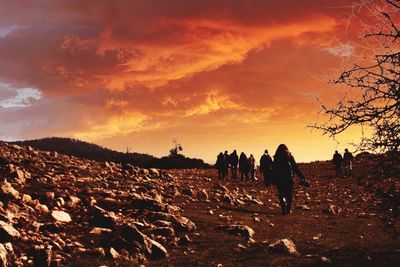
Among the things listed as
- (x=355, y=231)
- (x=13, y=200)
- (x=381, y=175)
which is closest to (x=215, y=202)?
(x=355, y=231)

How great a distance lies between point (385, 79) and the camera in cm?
703

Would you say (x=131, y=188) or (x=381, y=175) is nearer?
(x=381, y=175)

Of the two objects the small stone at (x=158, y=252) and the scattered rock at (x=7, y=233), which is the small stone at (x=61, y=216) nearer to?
the scattered rock at (x=7, y=233)

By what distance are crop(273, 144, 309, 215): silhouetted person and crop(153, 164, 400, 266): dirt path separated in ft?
1.52

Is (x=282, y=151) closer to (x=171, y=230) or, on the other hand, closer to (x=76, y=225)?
(x=171, y=230)

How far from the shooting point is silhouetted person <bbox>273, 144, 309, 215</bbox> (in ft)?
46.9

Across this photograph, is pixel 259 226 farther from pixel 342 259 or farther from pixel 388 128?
pixel 388 128

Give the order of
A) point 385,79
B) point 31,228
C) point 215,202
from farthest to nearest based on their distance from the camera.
A: point 215,202, point 31,228, point 385,79

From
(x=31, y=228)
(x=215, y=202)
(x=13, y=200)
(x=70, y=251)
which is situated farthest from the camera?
(x=215, y=202)

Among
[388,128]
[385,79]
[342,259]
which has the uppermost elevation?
[385,79]

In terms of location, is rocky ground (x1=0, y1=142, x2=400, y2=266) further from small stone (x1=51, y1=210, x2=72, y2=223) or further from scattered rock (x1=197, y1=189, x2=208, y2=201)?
scattered rock (x1=197, y1=189, x2=208, y2=201)

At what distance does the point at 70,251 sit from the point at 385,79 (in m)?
5.92

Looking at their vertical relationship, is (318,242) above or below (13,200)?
below

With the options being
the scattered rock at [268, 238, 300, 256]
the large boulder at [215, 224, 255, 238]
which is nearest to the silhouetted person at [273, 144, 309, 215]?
the large boulder at [215, 224, 255, 238]
